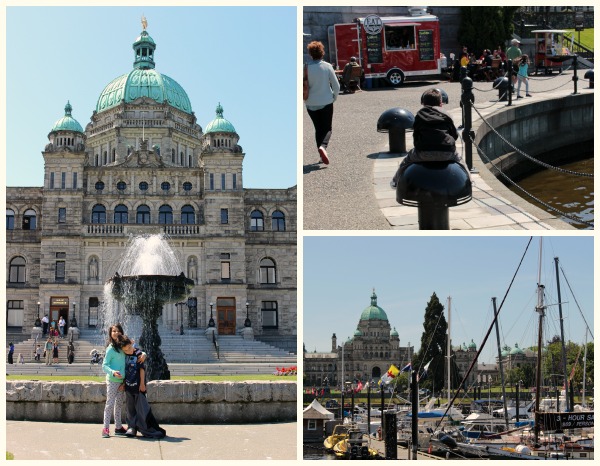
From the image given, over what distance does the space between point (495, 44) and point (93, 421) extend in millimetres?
35956

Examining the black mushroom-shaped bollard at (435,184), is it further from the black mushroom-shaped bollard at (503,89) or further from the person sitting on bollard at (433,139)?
the black mushroom-shaped bollard at (503,89)

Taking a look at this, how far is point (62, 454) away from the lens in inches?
337

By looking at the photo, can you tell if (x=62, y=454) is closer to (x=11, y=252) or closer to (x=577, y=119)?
(x=577, y=119)

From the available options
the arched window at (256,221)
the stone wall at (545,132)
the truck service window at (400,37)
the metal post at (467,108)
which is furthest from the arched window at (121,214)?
the metal post at (467,108)

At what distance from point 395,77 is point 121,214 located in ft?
86.9

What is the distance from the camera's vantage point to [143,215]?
53.5 metres

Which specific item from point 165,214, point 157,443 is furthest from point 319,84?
point 165,214

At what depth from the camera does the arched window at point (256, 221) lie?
2203 inches

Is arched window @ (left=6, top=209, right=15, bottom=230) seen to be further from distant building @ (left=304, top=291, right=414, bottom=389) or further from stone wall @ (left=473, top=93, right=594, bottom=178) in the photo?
distant building @ (left=304, top=291, right=414, bottom=389)

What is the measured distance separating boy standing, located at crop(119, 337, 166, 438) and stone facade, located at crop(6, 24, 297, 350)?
3956cm

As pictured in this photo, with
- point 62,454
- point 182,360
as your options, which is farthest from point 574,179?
point 182,360

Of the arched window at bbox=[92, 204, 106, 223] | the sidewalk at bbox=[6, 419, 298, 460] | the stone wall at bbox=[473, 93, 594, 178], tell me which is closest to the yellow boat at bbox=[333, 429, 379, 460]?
the stone wall at bbox=[473, 93, 594, 178]

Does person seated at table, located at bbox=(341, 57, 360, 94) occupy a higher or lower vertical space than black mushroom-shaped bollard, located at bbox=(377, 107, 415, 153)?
higher

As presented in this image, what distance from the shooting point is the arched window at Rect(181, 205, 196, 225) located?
54062mm
